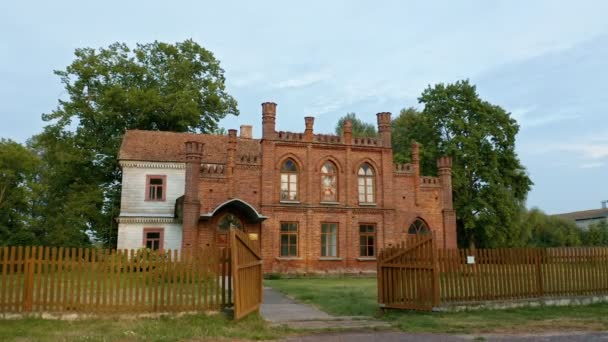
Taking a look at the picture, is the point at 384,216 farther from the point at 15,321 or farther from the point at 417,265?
the point at 15,321

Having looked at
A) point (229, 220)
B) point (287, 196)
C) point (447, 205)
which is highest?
point (287, 196)

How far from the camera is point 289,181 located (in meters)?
28.6

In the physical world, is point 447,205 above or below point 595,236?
above

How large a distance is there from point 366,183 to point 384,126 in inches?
142

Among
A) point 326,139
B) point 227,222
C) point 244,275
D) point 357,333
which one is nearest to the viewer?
point 357,333

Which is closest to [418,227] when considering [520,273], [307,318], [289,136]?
[289,136]

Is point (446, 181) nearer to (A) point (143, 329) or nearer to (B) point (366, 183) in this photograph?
(B) point (366, 183)

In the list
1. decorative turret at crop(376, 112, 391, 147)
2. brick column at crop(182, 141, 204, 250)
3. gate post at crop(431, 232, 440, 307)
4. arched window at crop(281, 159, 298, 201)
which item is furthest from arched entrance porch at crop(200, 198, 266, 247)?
gate post at crop(431, 232, 440, 307)

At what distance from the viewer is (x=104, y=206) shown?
3453 cm

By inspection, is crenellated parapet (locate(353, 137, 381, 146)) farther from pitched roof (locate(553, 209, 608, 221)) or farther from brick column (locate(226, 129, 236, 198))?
pitched roof (locate(553, 209, 608, 221))

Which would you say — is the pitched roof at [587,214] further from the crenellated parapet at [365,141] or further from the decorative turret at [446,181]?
the crenellated parapet at [365,141]

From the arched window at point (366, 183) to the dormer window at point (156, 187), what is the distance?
11471 millimetres

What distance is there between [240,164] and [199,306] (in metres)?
18.0

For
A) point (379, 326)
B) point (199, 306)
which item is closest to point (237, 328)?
point (199, 306)
